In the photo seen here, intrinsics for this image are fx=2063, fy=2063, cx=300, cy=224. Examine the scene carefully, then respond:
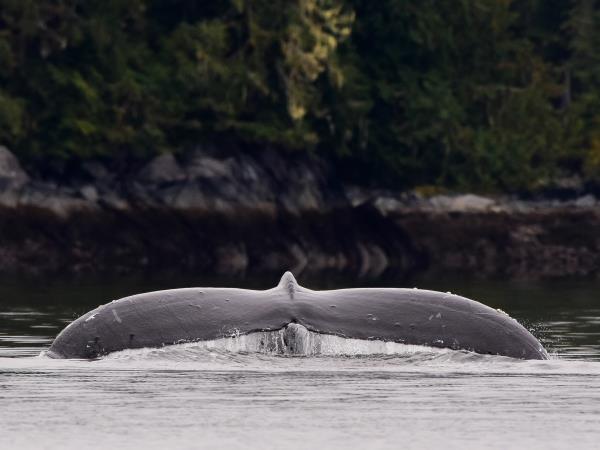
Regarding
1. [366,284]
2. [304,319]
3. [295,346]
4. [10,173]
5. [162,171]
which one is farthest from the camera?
[162,171]

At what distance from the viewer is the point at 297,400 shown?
15391 millimetres

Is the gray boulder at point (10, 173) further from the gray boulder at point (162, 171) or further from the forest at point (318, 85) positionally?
the gray boulder at point (162, 171)

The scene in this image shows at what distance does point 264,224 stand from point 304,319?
35.9 metres

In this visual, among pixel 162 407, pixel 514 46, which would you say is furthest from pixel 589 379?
pixel 514 46

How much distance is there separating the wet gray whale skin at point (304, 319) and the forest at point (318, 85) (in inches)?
1287

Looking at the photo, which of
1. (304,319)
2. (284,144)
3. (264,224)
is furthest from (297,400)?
(284,144)

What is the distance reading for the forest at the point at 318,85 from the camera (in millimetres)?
51219

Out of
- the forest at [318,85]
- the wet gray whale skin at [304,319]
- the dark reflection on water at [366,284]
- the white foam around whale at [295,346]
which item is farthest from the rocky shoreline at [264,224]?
the wet gray whale skin at [304,319]

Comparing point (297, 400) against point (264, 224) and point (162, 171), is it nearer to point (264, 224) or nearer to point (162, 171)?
point (162, 171)

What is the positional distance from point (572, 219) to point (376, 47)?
7.47 m

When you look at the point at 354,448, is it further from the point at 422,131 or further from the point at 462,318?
the point at 422,131

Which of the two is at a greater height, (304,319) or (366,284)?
(366,284)

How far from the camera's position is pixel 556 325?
82.2ft

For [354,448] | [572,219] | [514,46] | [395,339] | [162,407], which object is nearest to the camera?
[354,448]
